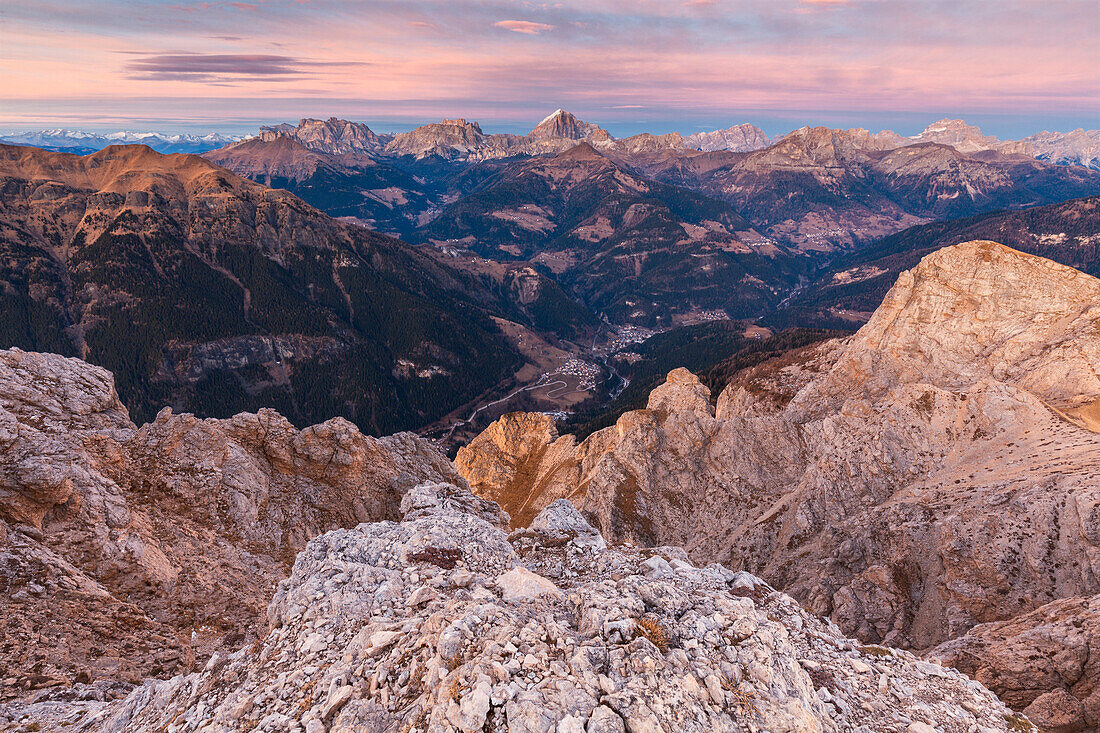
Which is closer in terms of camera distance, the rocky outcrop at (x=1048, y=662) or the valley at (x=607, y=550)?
the valley at (x=607, y=550)

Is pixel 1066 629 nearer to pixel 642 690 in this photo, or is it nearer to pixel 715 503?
pixel 642 690

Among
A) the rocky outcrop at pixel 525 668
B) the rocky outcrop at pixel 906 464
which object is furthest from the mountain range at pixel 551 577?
the rocky outcrop at pixel 906 464

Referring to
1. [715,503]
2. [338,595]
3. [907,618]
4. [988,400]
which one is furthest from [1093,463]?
[338,595]

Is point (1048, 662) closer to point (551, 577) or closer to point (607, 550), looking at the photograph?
point (607, 550)

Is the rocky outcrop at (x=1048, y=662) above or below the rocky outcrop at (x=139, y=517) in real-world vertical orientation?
below

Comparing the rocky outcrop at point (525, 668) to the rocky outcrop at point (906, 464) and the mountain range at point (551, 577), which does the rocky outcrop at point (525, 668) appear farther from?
the rocky outcrop at point (906, 464)

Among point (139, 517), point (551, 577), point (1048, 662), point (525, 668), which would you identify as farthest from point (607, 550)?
point (139, 517)

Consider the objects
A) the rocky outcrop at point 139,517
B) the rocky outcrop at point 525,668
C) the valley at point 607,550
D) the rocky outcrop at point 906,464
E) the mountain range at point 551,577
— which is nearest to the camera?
the rocky outcrop at point 525,668

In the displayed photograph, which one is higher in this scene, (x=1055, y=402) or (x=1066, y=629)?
(x=1055, y=402)
